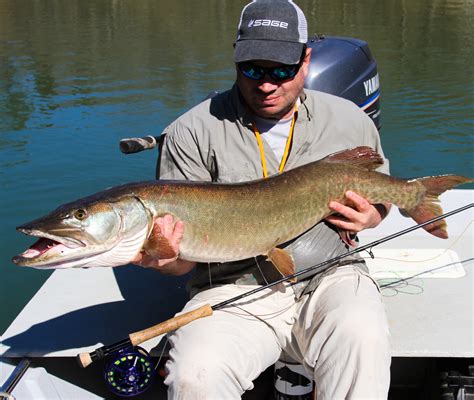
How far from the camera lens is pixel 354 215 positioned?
308cm

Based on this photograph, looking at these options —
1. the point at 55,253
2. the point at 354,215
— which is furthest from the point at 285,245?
the point at 55,253

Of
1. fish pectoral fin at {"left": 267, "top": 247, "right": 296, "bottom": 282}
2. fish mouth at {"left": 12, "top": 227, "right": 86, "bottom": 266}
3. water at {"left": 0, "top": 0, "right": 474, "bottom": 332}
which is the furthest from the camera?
water at {"left": 0, "top": 0, "right": 474, "bottom": 332}

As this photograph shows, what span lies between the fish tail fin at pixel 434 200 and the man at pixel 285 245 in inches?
8.1

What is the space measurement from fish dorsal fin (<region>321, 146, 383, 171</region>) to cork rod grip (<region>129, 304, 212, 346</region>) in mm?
928

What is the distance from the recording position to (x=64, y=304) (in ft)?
12.1

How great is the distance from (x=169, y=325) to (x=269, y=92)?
1204 mm

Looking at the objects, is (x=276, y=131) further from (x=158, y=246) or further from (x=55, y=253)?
(x=55, y=253)

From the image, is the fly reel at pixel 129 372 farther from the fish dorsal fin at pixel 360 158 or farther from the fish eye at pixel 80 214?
the fish dorsal fin at pixel 360 158

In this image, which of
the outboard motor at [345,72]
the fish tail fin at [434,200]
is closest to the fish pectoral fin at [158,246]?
the fish tail fin at [434,200]

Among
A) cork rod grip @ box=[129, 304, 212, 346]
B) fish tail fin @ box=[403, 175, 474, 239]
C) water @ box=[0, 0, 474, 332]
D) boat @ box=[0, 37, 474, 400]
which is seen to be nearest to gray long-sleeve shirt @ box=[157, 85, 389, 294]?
fish tail fin @ box=[403, 175, 474, 239]

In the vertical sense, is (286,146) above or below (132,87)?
above

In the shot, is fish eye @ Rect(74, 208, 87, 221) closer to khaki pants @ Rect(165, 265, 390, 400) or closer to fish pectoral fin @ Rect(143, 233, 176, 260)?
fish pectoral fin @ Rect(143, 233, 176, 260)

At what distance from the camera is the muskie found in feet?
8.56

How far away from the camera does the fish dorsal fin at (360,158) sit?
3.09 meters
